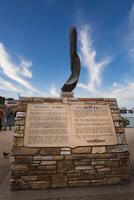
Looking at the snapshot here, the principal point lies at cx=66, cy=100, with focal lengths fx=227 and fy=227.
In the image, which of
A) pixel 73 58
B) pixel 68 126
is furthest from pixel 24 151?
pixel 73 58

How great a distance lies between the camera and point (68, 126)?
16.3 feet

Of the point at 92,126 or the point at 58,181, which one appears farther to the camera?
the point at 92,126

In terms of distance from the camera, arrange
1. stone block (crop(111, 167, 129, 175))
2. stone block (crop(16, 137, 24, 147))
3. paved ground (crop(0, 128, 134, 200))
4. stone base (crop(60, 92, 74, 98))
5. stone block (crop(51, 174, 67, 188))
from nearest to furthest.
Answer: paved ground (crop(0, 128, 134, 200)) < stone block (crop(51, 174, 67, 188)) < stone block (crop(16, 137, 24, 147)) < stone block (crop(111, 167, 129, 175)) < stone base (crop(60, 92, 74, 98))

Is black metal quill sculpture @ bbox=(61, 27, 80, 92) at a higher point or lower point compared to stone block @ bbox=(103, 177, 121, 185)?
higher

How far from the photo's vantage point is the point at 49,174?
450 centimetres

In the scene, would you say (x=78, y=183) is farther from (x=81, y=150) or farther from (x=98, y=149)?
(x=98, y=149)

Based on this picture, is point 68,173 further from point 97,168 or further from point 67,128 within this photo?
point 67,128

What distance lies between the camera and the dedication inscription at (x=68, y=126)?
4734 millimetres

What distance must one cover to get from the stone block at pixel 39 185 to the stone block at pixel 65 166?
35cm

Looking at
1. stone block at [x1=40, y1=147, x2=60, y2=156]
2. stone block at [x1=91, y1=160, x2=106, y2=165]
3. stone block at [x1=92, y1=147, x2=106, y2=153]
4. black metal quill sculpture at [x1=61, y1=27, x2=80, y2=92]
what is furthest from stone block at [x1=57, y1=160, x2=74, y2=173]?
black metal quill sculpture at [x1=61, y1=27, x2=80, y2=92]

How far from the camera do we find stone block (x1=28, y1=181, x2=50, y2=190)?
442 cm

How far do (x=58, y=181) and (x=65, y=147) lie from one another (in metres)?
0.67

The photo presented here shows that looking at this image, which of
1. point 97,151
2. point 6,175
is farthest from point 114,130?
point 6,175

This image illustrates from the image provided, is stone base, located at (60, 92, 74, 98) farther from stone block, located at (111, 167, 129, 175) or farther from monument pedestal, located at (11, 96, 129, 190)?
stone block, located at (111, 167, 129, 175)
